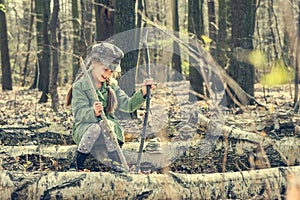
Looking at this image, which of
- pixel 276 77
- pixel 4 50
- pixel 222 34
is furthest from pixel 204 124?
pixel 4 50

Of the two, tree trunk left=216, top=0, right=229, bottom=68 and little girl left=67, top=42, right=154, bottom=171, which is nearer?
little girl left=67, top=42, right=154, bottom=171

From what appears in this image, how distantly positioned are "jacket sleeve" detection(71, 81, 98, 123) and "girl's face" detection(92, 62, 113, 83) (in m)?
0.18

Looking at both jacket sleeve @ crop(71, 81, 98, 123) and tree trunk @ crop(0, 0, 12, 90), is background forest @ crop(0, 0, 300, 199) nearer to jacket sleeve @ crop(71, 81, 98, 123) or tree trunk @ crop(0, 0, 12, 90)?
jacket sleeve @ crop(71, 81, 98, 123)

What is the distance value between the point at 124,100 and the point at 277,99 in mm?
11667

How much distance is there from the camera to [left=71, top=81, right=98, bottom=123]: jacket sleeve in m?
6.59

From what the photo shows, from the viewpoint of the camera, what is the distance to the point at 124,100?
6.91 metres

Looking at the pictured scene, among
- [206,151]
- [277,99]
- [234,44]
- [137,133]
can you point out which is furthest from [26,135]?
[277,99]

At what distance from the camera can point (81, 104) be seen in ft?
21.8

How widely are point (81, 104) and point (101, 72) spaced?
0.35 m

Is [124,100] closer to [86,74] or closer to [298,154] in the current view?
[86,74]

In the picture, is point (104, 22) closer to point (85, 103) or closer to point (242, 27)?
point (242, 27)

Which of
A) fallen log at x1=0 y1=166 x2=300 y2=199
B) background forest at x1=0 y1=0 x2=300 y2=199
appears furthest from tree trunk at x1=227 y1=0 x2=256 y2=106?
fallen log at x1=0 y1=166 x2=300 y2=199

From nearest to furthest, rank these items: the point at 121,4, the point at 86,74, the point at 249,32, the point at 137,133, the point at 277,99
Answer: the point at 86,74 < the point at 137,133 < the point at 121,4 < the point at 249,32 < the point at 277,99

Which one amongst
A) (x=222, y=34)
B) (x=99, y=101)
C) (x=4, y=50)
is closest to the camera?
(x=99, y=101)
